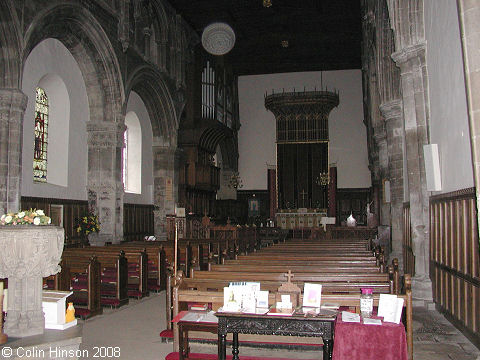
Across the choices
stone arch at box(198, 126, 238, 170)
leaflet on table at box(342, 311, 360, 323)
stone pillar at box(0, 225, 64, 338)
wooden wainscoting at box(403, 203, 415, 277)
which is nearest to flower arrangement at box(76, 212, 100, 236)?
stone arch at box(198, 126, 238, 170)

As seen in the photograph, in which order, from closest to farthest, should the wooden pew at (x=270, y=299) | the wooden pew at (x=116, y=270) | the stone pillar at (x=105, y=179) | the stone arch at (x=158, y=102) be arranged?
the wooden pew at (x=270, y=299), the wooden pew at (x=116, y=270), the stone pillar at (x=105, y=179), the stone arch at (x=158, y=102)

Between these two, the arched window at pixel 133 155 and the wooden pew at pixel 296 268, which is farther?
the arched window at pixel 133 155

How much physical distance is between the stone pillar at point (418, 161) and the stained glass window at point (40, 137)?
9213mm

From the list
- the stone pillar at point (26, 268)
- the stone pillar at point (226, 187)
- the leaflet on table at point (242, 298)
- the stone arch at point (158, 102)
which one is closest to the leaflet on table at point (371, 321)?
the leaflet on table at point (242, 298)

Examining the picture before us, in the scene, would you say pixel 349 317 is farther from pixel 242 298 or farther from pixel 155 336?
pixel 155 336

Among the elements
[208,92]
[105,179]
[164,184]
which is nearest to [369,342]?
[105,179]

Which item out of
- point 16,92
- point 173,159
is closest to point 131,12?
point 173,159

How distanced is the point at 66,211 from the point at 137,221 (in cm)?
410

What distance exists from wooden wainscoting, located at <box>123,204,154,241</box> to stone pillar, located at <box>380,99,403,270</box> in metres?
8.47

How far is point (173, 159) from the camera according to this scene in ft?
62.3

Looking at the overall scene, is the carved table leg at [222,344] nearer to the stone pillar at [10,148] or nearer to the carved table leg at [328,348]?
the carved table leg at [328,348]

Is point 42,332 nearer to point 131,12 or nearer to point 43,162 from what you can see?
point 43,162

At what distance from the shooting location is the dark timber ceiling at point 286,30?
1875 cm

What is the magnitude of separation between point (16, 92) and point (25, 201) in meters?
2.70
